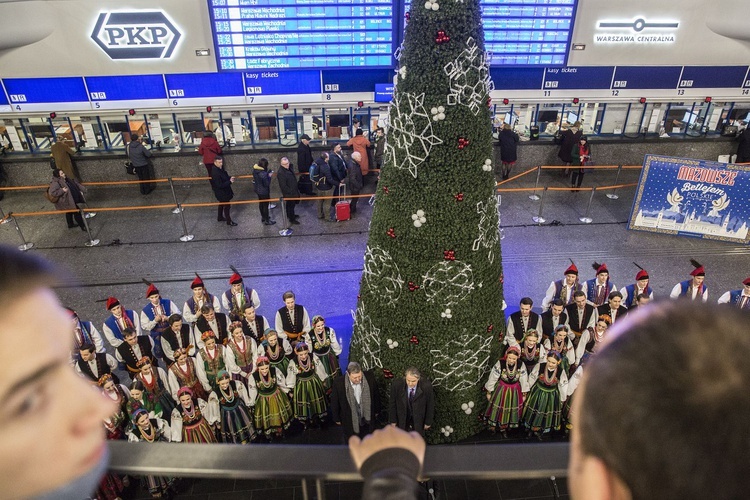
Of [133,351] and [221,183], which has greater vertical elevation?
[221,183]

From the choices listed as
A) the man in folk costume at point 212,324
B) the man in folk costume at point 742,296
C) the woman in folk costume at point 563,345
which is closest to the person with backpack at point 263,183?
the man in folk costume at point 212,324

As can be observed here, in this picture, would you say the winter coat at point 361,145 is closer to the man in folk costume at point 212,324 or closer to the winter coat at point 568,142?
the winter coat at point 568,142

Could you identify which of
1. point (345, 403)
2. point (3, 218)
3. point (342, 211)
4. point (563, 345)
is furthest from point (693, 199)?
point (3, 218)

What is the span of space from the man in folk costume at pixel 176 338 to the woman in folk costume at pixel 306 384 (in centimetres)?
131

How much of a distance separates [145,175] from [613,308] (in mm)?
9167

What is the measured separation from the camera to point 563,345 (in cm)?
542

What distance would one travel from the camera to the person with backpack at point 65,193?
8.98m

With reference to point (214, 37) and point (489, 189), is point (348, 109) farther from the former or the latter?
point (489, 189)

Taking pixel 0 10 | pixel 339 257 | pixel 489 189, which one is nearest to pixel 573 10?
pixel 339 257

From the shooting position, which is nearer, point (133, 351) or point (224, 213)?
point (133, 351)

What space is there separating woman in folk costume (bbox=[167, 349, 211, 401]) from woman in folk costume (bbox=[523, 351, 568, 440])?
131 inches

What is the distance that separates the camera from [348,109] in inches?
413

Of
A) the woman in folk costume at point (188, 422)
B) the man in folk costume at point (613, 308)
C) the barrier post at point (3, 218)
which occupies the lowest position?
the barrier post at point (3, 218)

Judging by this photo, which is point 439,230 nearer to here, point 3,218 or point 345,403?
point 345,403
